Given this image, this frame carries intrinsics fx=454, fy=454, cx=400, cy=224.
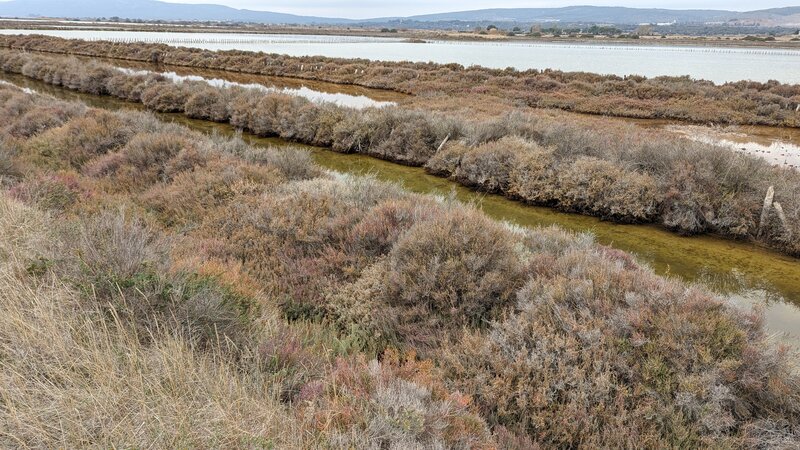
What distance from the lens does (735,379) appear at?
4.07 meters

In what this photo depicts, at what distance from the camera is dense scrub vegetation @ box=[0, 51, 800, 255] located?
9750 millimetres

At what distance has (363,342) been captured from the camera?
16.8ft

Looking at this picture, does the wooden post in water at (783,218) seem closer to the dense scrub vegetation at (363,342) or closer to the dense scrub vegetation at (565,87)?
the dense scrub vegetation at (363,342)

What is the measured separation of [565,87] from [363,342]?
29.3 meters

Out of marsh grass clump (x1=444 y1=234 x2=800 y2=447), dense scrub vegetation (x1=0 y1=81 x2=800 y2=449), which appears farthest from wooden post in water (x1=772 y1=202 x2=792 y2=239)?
marsh grass clump (x1=444 y1=234 x2=800 y2=447)

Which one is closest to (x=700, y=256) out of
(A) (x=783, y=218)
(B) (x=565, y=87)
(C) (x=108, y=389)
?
(A) (x=783, y=218)

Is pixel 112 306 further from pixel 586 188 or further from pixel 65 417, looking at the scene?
pixel 586 188

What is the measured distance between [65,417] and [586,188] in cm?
1053

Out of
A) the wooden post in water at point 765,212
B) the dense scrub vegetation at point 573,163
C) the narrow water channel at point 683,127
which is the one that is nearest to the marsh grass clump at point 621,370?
the dense scrub vegetation at point 573,163

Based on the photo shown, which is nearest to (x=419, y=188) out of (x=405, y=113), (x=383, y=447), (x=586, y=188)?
(x=586, y=188)

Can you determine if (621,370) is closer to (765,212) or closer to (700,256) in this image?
(700,256)

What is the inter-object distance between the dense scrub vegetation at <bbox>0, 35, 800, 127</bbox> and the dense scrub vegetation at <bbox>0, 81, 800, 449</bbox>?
2106 cm

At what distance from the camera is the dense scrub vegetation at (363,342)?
3023 millimetres

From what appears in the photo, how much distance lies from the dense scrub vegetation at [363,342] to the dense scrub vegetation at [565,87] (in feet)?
69.1
